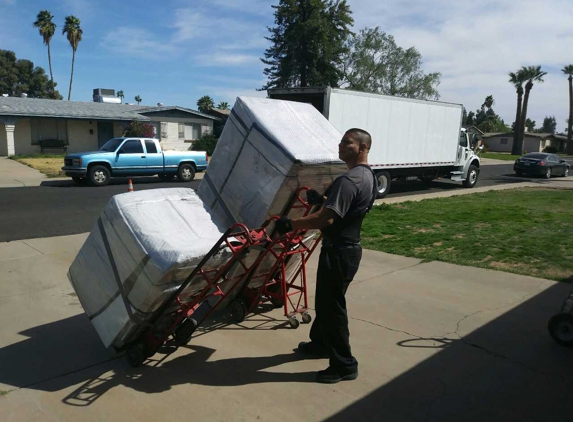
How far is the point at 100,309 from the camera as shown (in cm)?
378

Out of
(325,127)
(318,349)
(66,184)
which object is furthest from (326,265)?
(66,184)

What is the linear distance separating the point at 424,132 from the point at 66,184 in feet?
44.1

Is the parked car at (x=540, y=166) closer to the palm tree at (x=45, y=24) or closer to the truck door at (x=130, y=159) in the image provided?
the truck door at (x=130, y=159)

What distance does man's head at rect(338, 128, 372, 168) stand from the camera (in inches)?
139

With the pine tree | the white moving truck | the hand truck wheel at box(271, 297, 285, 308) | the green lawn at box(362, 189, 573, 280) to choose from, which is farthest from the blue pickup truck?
the pine tree

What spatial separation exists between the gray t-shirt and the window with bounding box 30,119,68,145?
103 ft

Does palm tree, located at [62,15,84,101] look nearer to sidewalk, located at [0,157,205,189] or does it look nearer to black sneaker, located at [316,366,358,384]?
sidewalk, located at [0,157,205,189]

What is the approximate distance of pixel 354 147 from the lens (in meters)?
3.53

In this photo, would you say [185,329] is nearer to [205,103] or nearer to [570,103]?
[205,103]

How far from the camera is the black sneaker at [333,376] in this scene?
3578mm

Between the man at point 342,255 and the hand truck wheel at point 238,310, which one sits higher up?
the man at point 342,255

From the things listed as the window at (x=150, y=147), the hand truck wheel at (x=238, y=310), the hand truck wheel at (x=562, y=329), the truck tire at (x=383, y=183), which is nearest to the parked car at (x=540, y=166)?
the truck tire at (x=383, y=183)

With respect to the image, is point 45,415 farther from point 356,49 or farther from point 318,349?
point 356,49

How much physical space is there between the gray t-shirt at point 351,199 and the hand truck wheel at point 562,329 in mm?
2127
